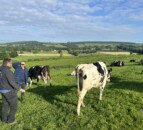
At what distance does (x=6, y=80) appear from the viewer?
12156mm

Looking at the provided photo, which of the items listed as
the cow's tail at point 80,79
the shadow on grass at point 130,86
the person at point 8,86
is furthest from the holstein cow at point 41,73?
the person at point 8,86

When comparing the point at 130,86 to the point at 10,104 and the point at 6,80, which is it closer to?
the point at 10,104

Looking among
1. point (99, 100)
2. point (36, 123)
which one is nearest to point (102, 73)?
point (99, 100)

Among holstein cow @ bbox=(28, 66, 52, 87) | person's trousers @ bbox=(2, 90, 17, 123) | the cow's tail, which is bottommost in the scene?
holstein cow @ bbox=(28, 66, 52, 87)

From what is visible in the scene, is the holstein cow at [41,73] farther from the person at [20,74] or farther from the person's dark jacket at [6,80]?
the person's dark jacket at [6,80]

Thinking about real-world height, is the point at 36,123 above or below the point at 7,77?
below

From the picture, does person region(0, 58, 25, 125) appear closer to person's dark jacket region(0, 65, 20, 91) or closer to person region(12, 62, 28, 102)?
person's dark jacket region(0, 65, 20, 91)

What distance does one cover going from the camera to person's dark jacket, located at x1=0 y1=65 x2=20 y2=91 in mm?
12000

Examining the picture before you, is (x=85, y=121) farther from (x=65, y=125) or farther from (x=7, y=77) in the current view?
(x=7, y=77)

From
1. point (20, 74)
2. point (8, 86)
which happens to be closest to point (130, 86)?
point (20, 74)

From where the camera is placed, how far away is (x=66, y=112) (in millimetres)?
13383

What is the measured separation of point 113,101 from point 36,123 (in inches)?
173

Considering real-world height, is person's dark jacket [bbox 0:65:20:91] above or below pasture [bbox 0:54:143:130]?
above

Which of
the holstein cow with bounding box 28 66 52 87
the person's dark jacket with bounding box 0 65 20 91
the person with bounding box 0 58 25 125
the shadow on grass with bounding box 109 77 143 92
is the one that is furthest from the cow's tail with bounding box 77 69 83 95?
the holstein cow with bounding box 28 66 52 87
